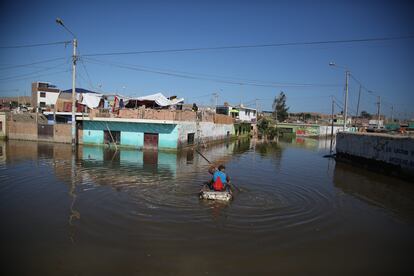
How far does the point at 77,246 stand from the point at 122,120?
81.5 ft

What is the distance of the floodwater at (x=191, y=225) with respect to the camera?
825 cm

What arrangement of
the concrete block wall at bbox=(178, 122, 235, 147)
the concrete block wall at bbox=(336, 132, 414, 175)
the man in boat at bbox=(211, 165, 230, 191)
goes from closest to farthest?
the man in boat at bbox=(211, 165, 230, 191), the concrete block wall at bbox=(336, 132, 414, 175), the concrete block wall at bbox=(178, 122, 235, 147)

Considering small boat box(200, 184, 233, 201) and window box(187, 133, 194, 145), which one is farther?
window box(187, 133, 194, 145)

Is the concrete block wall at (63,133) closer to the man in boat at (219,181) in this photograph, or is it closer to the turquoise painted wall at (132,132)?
the turquoise painted wall at (132,132)

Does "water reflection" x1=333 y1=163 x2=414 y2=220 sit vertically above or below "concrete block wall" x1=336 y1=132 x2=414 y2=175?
below

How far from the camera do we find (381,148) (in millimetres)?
25703

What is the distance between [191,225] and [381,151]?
818 inches

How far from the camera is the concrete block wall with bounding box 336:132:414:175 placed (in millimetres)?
22328

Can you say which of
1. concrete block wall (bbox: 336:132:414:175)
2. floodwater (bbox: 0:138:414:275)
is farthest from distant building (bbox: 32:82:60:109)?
concrete block wall (bbox: 336:132:414:175)

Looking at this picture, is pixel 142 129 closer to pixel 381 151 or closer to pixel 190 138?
pixel 190 138

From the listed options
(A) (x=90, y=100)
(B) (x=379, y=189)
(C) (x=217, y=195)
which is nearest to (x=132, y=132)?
(A) (x=90, y=100)

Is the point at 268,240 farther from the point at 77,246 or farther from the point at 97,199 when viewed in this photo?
the point at 97,199

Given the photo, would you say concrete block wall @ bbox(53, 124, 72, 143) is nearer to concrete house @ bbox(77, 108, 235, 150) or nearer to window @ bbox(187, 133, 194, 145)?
concrete house @ bbox(77, 108, 235, 150)

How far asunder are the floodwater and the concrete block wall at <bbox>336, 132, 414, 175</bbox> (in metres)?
2.71
